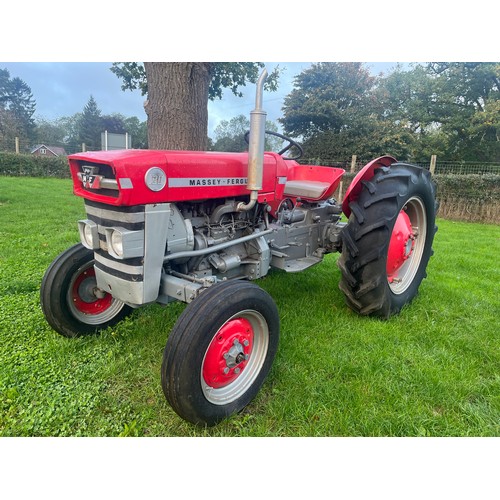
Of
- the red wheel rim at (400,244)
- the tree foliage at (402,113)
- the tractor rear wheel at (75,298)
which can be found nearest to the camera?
the tractor rear wheel at (75,298)

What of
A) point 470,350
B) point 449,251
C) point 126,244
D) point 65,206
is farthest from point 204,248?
point 65,206

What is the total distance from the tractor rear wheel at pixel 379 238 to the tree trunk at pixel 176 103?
256cm

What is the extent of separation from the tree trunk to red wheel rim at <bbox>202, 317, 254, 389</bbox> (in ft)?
10.5

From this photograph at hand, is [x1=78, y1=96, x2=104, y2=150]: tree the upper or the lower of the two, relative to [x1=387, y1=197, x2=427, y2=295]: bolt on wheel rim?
upper

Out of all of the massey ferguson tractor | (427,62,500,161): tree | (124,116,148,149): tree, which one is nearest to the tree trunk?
the massey ferguson tractor

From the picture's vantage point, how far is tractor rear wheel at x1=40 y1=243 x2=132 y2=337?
2633 millimetres

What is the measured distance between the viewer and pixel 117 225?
2.13 metres

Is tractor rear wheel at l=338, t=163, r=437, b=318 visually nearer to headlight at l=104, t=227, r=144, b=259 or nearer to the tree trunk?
headlight at l=104, t=227, r=144, b=259

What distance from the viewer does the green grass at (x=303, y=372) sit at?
2023mm

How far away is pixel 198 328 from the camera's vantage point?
186cm

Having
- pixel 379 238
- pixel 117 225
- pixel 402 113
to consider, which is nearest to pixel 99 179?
pixel 117 225

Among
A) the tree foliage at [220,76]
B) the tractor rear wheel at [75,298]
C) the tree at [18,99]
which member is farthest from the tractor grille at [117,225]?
the tree at [18,99]

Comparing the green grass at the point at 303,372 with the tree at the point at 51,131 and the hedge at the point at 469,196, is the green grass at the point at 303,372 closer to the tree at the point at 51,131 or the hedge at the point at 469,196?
the hedge at the point at 469,196

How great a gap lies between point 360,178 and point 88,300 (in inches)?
93.3
